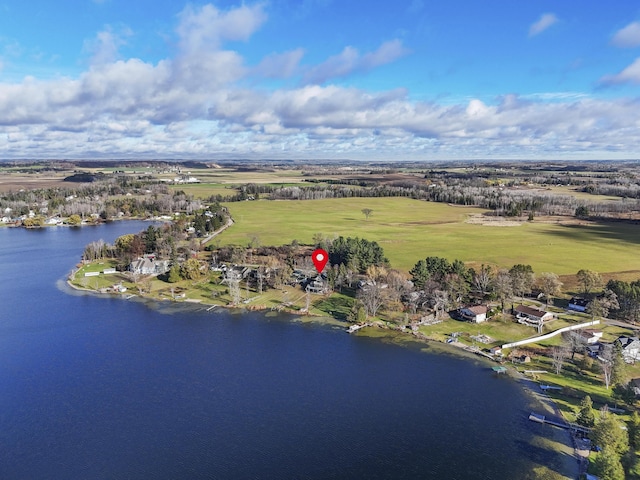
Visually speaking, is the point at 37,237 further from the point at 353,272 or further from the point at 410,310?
the point at 410,310

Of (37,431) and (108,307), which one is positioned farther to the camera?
(108,307)

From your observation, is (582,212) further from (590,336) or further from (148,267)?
(148,267)

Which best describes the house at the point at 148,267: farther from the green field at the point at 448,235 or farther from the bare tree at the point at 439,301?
the bare tree at the point at 439,301

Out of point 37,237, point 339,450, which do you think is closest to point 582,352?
point 339,450

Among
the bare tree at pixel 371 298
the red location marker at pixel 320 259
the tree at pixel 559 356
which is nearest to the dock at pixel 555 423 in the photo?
the tree at pixel 559 356

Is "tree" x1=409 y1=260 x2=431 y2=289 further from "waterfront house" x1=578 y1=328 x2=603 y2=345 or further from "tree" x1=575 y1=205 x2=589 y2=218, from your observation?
"tree" x1=575 y1=205 x2=589 y2=218

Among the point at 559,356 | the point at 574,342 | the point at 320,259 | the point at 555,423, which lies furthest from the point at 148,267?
the point at 555,423
